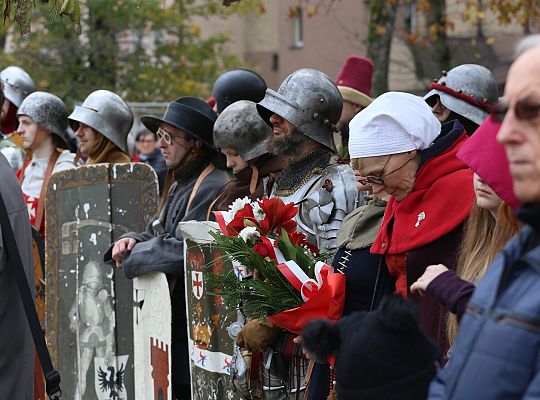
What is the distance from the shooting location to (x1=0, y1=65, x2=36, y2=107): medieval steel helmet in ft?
30.7

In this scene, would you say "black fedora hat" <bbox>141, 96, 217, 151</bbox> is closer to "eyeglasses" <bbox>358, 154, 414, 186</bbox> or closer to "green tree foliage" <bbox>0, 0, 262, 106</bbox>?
"eyeglasses" <bbox>358, 154, 414, 186</bbox>

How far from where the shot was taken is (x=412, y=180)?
13.3ft

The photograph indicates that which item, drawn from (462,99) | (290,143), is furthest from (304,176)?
(462,99)

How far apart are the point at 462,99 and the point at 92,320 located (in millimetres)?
2782

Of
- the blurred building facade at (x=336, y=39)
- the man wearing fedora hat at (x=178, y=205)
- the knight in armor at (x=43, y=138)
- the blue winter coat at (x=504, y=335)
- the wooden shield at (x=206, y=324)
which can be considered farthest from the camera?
the blurred building facade at (x=336, y=39)

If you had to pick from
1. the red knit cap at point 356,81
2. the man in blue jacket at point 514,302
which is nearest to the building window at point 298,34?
the red knit cap at point 356,81

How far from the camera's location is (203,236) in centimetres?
537

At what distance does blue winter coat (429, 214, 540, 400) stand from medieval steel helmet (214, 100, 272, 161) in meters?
3.28

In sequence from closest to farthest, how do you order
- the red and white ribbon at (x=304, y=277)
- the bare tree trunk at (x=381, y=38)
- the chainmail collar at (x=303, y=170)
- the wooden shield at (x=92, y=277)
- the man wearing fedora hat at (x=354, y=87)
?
the red and white ribbon at (x=304, y=277), the chainmail collar at (x=303, y=170), the man wearing fedora hat at (x=354, y=87), the wooden shield at (x=92, y=277), the bare tree trunk at (x=381, y=38)

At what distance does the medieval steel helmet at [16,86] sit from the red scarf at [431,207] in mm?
5938

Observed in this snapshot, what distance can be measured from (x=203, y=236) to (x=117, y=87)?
1432 centimetres

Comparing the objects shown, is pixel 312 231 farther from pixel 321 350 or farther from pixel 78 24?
pixel 321 350

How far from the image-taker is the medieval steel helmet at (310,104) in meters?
5.17

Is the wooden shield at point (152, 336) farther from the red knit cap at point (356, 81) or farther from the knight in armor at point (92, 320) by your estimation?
the red knit cap at point (356, 81)
